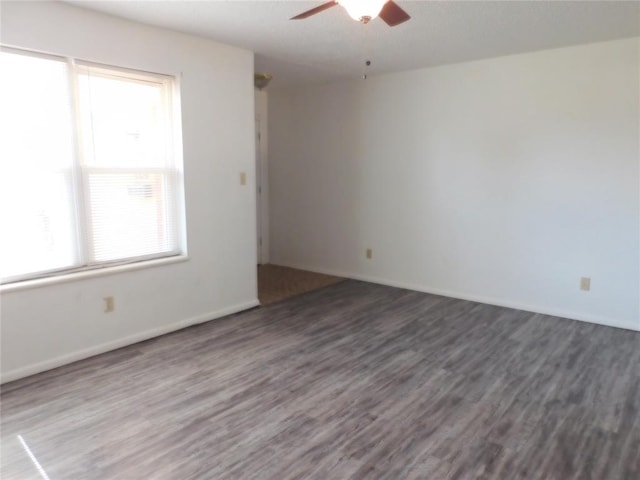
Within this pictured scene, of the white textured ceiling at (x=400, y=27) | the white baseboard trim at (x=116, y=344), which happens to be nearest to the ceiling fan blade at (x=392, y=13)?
the white textured ceiling at (x=400, y=27)

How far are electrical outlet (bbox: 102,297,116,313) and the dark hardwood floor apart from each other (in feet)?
1.13

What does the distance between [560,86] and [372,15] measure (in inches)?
106

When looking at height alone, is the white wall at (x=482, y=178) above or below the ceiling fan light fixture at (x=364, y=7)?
below

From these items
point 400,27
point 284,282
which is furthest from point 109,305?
point 400,27

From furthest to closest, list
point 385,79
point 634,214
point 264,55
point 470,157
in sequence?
1. point 385,79
2. point 470,157
3. point 264,55
4. point 634,214

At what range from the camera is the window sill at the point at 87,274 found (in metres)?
2.81

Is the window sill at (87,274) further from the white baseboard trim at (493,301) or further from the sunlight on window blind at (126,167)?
the white baseboard trim at (493,301)

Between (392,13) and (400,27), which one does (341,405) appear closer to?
(392,13)

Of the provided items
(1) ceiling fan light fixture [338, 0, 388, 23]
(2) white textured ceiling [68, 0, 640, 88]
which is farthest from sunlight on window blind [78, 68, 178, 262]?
(1) ceiling fan light fixture [338, 0, 388, 23]

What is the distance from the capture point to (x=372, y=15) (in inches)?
79.8

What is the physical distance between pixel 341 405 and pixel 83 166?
2.37 meters

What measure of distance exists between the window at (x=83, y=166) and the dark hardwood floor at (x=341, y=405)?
0.80 m

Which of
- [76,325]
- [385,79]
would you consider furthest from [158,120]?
[385,79]

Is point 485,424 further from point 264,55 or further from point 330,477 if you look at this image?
point 264,55
